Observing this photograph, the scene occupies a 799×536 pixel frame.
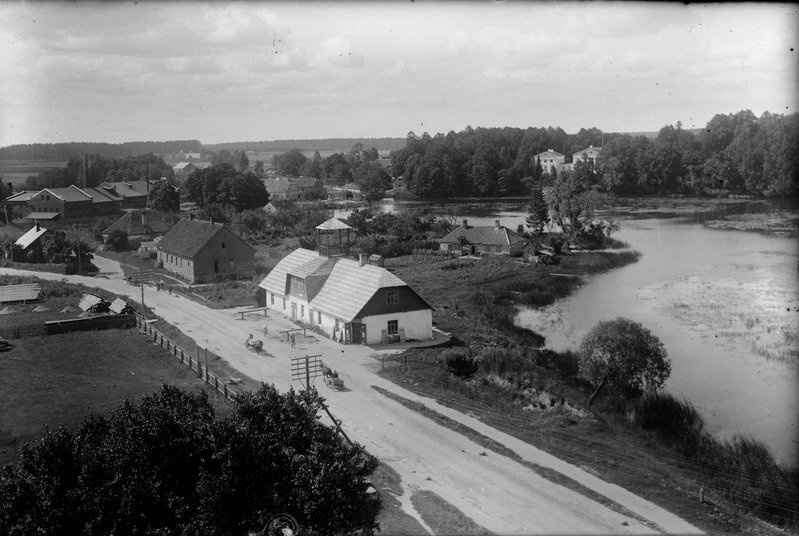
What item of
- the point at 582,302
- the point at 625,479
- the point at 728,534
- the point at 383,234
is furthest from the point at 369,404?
the point at 383,234

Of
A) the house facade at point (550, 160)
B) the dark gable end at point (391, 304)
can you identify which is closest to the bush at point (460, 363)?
the dark gable end at point (391, 304)

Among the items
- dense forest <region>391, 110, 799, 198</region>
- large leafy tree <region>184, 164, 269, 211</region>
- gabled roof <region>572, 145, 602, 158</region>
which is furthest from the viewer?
gabled roof <region>572, 145, 602, 158</region>

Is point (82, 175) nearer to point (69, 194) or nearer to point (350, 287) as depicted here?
point (69, 194)

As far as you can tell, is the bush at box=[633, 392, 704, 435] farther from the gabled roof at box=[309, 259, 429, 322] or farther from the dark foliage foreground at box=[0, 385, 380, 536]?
Result: the dark foliage foreground at box=[0, 385, 380, 536]

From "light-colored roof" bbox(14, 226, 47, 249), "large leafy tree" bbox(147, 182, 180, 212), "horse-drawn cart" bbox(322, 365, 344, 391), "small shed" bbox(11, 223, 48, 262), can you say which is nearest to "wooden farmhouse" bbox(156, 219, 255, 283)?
"small shed" bbox(11, 223, 48, 262)

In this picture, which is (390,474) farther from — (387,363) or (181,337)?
(181,337)

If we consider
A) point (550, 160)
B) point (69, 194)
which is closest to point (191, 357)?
point (69, 194)
